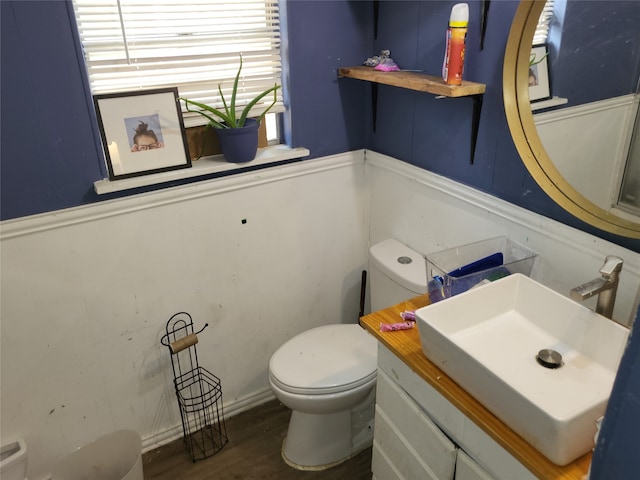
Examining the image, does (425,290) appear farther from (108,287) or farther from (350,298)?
(108,287)

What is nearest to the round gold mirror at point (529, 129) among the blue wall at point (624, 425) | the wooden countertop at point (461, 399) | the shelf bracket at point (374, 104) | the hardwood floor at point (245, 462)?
the wooden countertop at point (461, 399)

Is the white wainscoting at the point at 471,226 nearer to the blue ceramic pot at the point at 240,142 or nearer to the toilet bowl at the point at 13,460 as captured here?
the blue ceramic pot at the point at 240,142

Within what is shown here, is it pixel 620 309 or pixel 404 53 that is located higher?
pixel 404 53

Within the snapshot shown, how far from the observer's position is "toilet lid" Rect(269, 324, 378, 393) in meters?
1.75

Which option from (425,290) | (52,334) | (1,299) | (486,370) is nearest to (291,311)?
(425,290)

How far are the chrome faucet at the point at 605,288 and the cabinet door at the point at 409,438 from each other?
0.46 meters

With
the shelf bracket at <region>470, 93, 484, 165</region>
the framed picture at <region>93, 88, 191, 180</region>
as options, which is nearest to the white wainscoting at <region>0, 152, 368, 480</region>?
the framed picture at <region>93, 88, 191, 180</region>

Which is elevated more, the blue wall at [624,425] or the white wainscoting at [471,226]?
the blue wall at [624,425]

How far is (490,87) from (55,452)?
75.2 inches

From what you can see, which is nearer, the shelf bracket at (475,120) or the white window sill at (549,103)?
the white window sill at (549,103)

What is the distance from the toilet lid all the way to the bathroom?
0.30 m

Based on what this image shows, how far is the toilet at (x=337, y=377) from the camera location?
1.75 meters

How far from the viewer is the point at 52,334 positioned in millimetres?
1685

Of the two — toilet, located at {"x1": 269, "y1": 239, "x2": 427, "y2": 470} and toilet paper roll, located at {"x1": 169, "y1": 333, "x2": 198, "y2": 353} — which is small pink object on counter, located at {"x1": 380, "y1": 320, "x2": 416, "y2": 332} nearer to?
toilet, located at {"x1": 269, "y1": 239, "x2": 427, "y2": 470}
